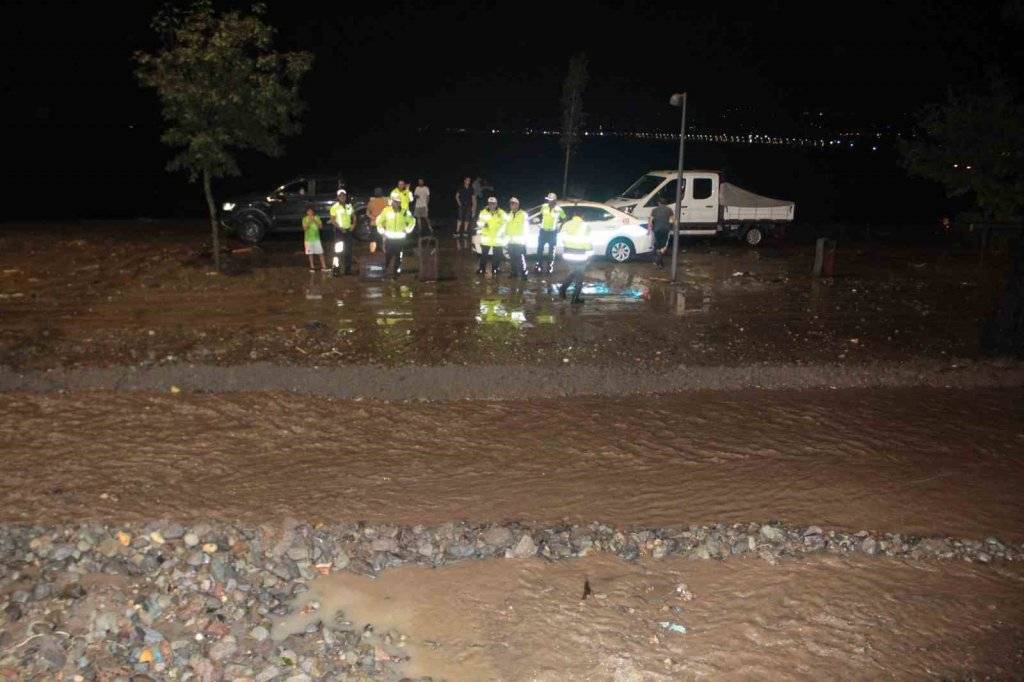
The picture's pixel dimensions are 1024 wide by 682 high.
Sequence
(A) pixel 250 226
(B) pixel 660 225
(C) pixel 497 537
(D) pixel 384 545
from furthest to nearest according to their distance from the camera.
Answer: (A) pixel 250 226, (B) pixel 660 225, (C) pixel 497 537, (D) pixel 384 545

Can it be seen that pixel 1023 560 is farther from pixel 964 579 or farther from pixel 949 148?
pixel 949 148

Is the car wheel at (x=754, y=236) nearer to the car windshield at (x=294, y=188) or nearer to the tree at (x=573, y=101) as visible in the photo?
the tree at (x=573, y=101)

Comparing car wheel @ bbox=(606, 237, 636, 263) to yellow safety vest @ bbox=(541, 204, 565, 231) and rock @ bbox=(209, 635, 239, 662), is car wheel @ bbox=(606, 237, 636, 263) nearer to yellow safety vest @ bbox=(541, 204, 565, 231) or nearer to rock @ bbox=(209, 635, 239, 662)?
yellow safety vest @ bbox=(541, 204, 565, 231)

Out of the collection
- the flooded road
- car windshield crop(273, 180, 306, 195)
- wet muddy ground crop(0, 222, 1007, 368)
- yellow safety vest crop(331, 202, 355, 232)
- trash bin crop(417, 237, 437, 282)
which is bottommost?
the flooded road

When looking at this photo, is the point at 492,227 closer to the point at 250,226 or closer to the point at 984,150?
the point at 250,226

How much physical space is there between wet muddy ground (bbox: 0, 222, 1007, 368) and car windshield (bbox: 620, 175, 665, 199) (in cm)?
219

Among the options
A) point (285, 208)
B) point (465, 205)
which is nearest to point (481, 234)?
point (465, 205)

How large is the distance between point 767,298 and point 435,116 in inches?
1706

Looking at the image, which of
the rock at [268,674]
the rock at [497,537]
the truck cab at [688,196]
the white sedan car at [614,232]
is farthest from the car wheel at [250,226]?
the rock at [268,674]

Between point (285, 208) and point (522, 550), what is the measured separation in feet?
52.3

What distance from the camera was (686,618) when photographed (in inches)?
247

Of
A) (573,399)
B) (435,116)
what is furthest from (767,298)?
(435,116)

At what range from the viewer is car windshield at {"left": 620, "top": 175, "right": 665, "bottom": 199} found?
2125 centimetres

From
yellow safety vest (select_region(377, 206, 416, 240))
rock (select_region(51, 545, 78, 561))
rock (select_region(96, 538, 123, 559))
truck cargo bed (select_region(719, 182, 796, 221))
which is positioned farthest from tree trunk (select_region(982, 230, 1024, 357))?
rock (select_region(51, 545, 78, 561))
